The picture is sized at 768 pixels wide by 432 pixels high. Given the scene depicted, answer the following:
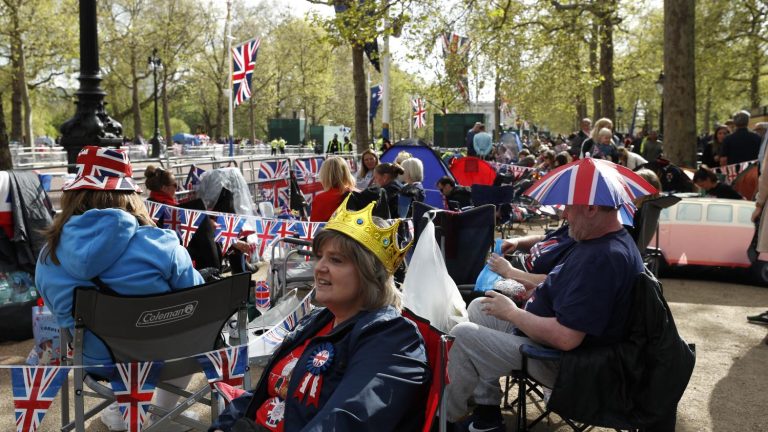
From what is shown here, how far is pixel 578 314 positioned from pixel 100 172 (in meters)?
2.39

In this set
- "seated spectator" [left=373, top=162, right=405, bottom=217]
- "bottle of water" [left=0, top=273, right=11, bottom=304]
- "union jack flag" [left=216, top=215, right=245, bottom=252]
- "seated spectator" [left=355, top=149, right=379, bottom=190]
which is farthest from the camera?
"seated spectator" [left=355, top=149, right=379, bottom=190]

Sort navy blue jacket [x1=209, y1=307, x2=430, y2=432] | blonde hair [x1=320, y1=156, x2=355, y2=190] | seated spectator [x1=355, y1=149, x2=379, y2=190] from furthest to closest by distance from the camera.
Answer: seated spectator [x1=355, y1=149, x2=379, y2=190]
blonde hair [x1=320, y1=156, x2=355, y2=190]
navy blue jacket [x1=209, y1=307, x2=430, y2=432]

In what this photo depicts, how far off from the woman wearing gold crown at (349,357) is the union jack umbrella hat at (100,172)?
58.5 inches

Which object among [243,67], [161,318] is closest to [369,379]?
[161,318]

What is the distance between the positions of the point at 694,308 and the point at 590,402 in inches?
184

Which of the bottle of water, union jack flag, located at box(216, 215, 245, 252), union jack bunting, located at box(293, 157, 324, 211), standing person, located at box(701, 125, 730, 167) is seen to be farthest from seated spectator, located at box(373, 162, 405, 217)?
standing person, located at box(701, 125, 730, 167)

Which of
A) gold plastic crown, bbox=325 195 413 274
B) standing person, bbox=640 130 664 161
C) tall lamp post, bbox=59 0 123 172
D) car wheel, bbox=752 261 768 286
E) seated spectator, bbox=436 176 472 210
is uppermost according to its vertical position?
tall lamp post, bbox=59 0 123 172

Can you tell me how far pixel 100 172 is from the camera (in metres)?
3.52

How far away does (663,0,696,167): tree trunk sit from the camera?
44.0 ft

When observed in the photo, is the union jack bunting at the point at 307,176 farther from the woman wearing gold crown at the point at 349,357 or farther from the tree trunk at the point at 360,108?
the tree trunk at the point at 360,108

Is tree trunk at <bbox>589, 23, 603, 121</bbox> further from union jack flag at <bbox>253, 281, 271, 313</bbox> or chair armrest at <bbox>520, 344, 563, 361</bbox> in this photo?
chair armrest at <bbox>520, 344, 563, 361</bbox>

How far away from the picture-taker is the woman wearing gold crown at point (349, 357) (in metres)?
2.02

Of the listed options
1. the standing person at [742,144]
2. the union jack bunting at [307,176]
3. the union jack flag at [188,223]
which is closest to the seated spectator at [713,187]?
the standing person at [742,144]

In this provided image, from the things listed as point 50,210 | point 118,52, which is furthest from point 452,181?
point 118,52
